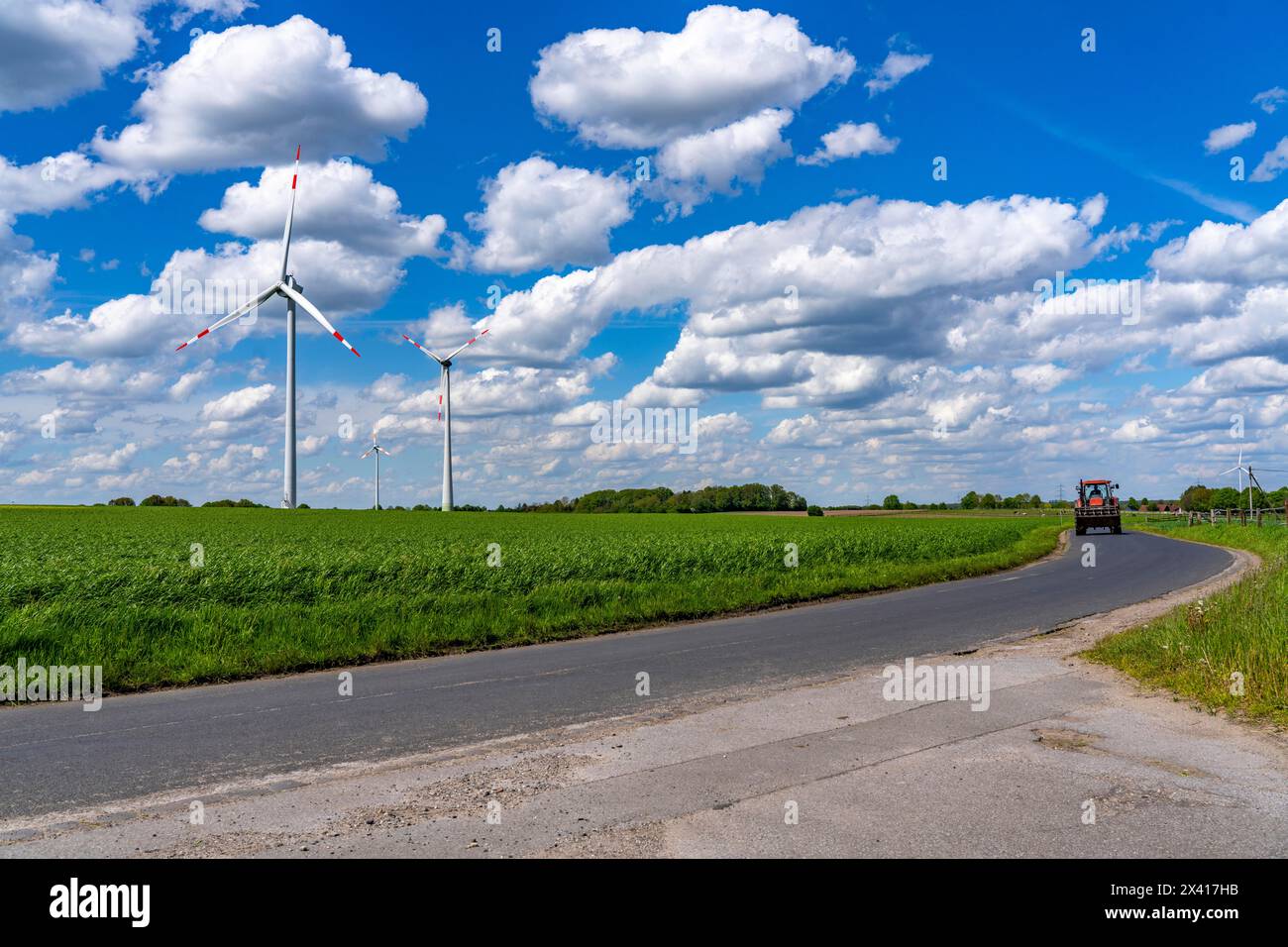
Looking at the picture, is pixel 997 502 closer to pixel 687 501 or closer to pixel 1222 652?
pixel 687 501

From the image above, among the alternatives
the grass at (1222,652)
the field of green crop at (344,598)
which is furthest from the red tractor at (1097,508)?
the grass at (1222,652)

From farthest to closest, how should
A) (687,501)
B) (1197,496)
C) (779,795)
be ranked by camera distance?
(1197,496) < (687,501) < (779,795)

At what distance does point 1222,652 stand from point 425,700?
759 centimetres

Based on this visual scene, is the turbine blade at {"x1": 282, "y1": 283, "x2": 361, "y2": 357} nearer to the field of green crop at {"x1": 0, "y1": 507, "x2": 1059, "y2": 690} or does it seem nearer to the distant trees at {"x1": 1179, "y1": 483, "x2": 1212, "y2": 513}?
the field of green crop at {"x1": 0, "y1": 507, "x2": 1059, "y2": 690}

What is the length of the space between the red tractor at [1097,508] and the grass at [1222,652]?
4236 cm

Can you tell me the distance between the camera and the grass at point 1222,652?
774 centimetres

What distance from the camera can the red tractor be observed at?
50.8m

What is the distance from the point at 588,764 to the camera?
20.7ft

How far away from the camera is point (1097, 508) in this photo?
51.1 meters

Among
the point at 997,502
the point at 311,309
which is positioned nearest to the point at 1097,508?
the point at 311,309

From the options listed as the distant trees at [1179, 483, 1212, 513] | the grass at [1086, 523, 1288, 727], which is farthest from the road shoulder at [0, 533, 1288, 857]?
the distant trees at [1179, 483, 1212, 513]

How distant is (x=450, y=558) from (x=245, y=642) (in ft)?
22.5

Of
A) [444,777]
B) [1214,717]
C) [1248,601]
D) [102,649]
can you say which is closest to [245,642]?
[102,649]
